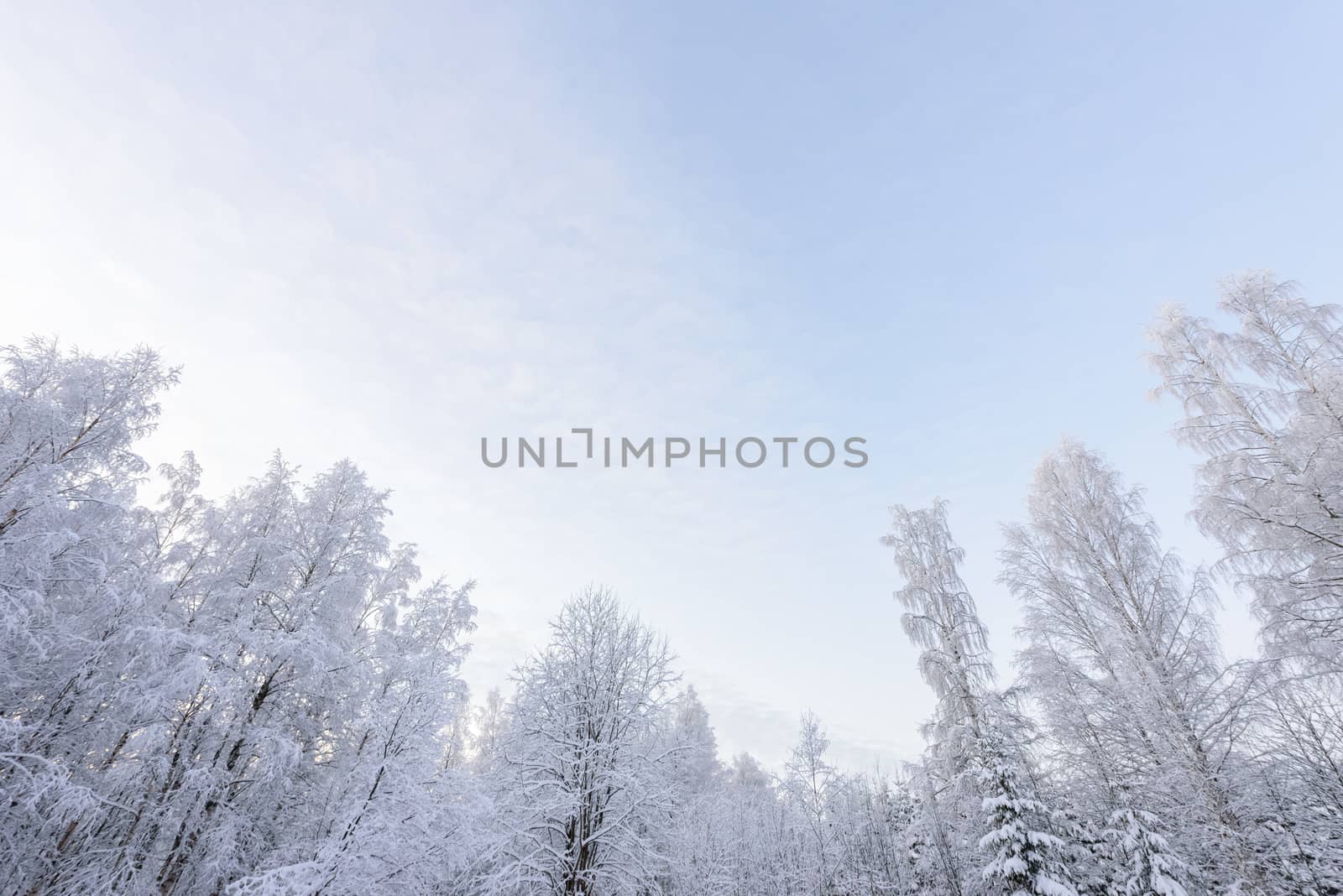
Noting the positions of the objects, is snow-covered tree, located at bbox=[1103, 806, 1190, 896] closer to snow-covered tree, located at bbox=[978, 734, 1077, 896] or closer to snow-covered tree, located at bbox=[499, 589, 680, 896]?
snow-covered tree, located at bbox=[978, 734, 1077, 896]

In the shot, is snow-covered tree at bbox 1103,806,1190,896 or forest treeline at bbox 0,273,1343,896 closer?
forest treeline at bbox 0,273,1343,896

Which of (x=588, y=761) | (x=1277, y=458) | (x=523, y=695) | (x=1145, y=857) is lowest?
(x=1145, y=857)

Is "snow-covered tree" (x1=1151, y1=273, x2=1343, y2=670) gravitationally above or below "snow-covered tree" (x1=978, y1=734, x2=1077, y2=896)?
above

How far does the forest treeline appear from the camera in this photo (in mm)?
9977

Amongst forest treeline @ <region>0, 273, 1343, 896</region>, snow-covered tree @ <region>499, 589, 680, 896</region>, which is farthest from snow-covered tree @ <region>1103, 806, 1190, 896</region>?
snow-covered tree @ <region>499, 589, 680, 896</region>

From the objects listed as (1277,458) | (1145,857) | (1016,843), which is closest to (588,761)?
(1016,843)

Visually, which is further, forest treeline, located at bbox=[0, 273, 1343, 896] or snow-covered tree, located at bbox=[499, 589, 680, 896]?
snow-covered tree, located at bbox=[499, 589, 680, 896]

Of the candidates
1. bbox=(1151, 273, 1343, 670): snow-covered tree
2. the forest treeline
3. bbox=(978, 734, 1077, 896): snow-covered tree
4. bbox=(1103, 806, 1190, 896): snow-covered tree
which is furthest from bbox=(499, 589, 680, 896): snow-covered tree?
bbox=(1151, 273, 1343, 670): snow-covered tree

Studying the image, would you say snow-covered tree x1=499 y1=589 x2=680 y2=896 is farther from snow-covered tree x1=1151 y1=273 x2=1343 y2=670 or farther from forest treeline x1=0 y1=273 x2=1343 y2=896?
snow-covered tree x1=1151 y1=273 x2=1343 y2=670

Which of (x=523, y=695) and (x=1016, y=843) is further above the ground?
(x=523, y=695)

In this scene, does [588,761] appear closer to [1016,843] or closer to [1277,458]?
[1016,843]

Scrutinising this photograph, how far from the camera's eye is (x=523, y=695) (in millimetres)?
13750

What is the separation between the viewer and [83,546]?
33.9ft

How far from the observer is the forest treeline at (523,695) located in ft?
32.7
